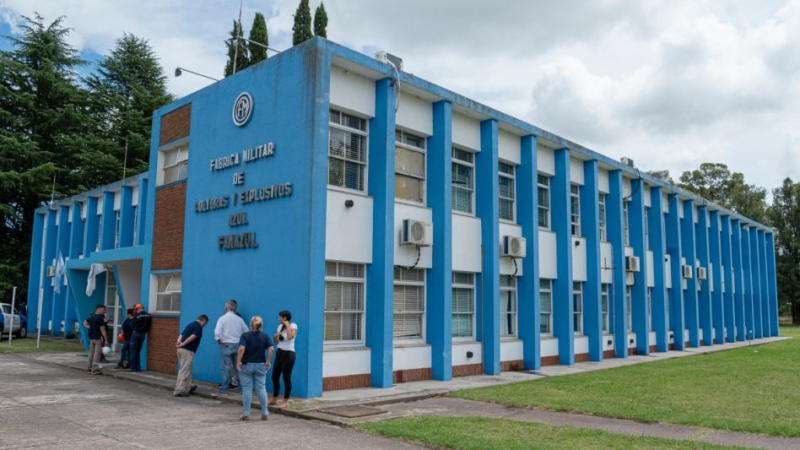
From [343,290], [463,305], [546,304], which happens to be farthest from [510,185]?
[343,290]

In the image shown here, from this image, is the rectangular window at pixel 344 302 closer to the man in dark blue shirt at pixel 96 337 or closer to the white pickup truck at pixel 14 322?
the man in dark blue shirt at pixel 96 337

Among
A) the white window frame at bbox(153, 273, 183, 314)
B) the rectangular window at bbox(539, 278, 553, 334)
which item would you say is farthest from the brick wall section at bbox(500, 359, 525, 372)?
the white window frame at bbox(153, 273, 183, 314)

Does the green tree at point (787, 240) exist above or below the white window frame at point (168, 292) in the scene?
above

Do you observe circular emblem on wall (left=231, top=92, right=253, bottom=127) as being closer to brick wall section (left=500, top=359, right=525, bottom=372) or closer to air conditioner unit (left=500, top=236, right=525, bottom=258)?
air conditioner unit (left=500, top=236, right=525, bottom=258)

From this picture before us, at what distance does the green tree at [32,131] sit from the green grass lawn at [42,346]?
1043cm

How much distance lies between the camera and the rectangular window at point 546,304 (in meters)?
19.2

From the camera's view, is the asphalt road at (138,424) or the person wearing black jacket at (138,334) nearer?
the asphalt road at (138,424)

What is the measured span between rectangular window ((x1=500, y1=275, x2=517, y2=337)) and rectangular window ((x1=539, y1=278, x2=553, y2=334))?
4.32ft

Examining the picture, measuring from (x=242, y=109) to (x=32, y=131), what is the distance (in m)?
29.5

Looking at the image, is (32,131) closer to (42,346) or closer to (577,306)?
(42,346)

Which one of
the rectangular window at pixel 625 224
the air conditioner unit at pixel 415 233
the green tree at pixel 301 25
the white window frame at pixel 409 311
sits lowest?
the white window frame at pixel 409 311

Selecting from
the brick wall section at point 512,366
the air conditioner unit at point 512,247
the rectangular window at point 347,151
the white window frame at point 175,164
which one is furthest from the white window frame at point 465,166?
the white window frame at point 175,164

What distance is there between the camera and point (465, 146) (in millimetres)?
16797

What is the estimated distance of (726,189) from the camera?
2682 inches
